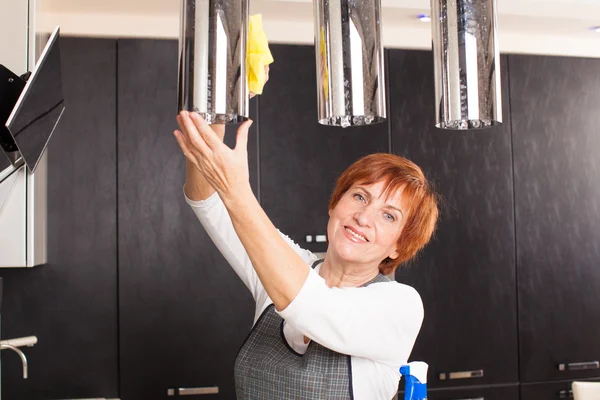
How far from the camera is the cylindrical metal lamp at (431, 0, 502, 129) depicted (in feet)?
1.95

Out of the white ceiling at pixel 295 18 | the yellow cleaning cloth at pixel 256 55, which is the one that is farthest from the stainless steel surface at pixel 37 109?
the white ceiling at pixel 295 18

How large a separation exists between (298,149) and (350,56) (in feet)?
6.94

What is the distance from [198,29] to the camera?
556 millimetres

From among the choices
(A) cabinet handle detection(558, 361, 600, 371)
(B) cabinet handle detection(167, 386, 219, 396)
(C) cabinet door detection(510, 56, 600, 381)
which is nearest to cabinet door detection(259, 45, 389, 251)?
(B) cabinet handle detection(167, 386, 219, 396)

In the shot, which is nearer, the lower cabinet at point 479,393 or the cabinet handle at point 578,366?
the lower cabinet at point 479,393

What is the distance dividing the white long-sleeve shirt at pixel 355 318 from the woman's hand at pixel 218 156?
0.18 metres

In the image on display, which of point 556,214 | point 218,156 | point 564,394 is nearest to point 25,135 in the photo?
point 218,156

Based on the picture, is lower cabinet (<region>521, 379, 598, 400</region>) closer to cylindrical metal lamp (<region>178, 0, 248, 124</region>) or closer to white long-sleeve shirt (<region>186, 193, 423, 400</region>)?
white long-sleeve shirt (<region>186, 193, 423, 400</region>)

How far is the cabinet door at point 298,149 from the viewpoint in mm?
2662

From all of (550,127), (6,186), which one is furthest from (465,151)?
(6,186)

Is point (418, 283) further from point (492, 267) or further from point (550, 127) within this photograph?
point (550, 127)

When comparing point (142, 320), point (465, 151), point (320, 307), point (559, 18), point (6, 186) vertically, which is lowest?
point (142, 320)

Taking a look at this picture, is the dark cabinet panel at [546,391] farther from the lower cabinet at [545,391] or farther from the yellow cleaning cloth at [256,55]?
the yellow cleaning cloth at [256,55]

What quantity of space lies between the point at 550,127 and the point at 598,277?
0.69m
